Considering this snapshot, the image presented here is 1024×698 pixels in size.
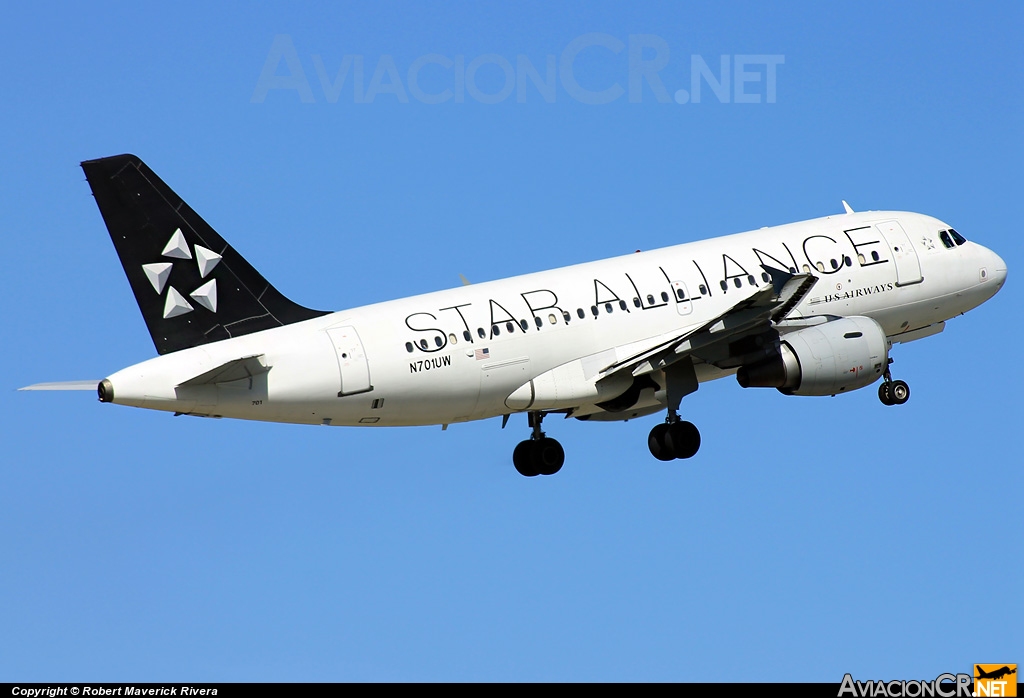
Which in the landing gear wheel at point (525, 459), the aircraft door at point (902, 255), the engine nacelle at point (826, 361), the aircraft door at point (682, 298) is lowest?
the landing gear wheel at point (525, 459)

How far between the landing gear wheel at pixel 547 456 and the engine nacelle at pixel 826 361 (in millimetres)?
5782

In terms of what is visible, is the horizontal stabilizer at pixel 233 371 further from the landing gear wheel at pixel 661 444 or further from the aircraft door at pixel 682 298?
the aircraft door at pixel 682 298

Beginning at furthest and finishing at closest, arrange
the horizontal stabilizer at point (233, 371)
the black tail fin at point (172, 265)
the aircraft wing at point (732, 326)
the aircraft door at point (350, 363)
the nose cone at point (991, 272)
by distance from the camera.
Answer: the nose cone at point (991, 272)
the aircraft wing at point (732, 326)
the aircraft door at point (350, 363)
the black tail fin at point (172, 265)
the horizontal stabilizer at point (233, 371)

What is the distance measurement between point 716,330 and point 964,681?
36.1ft

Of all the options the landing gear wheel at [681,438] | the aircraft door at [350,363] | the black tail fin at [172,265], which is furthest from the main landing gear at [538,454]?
the black tail fin at [172,265]

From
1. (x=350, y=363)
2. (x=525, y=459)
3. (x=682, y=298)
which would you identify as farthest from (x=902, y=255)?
(x=350, y=363)

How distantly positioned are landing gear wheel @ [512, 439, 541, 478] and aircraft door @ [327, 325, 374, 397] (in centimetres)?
694

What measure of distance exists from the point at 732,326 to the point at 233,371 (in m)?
12.5

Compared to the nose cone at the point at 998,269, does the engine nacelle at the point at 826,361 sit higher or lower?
lower

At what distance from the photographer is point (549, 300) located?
42.8 meters

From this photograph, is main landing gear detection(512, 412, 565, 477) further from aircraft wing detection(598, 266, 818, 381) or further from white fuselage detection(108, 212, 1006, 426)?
aircraft wing detection(598, 266, 818, 381)

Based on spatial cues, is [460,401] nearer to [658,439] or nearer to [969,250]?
[658,439]

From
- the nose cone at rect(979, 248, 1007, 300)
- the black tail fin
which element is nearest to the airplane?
the black tail fin

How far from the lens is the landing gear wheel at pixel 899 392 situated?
48.2m
